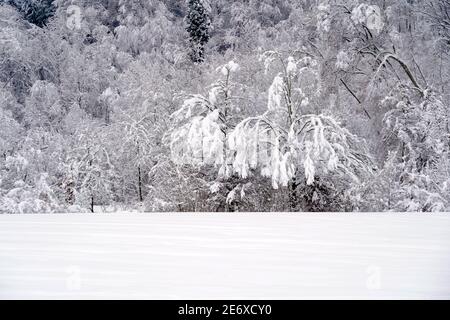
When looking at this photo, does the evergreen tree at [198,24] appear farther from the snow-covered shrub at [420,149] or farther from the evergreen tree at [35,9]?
the snow-covered shrub at [420,149]

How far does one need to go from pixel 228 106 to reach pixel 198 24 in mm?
7667

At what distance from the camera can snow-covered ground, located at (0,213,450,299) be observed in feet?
8.18

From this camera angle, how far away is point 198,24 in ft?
60.0

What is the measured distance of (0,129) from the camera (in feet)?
A: 51.2

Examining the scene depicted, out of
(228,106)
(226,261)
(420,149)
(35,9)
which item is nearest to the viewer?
(226,261)

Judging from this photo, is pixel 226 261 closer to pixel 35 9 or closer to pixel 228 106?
pixel 228 106

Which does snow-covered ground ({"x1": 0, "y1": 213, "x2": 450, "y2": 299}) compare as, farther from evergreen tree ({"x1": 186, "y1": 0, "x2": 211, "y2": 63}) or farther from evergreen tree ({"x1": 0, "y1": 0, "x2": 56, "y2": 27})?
evergreen tree ({"x1": 0, "y1": 0, "x2": 56, "y2": 27})

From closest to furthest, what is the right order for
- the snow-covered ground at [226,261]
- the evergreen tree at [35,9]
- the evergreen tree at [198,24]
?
the snow-covered ground at [226,261] → the evergreen tree at [198,24] → the evergreen tree at [35,9]

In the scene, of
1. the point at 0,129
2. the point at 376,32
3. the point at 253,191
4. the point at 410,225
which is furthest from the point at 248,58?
the point at 410,225

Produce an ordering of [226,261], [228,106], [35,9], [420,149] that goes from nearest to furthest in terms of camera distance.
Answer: [226,261] → [420,149] → [228,106] → [35,9]

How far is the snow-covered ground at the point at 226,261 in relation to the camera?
2.49 metres

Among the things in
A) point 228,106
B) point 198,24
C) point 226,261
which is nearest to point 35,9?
point 198,24

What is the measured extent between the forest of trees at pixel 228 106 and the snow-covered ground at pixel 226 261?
5387 millimetres

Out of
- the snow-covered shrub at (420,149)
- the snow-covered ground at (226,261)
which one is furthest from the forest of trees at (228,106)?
the snow-covered ground at (226,261)
